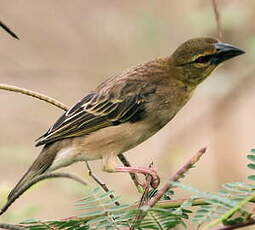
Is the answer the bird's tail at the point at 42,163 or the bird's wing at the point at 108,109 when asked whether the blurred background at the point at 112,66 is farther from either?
the bird's wing at the point at 108,109

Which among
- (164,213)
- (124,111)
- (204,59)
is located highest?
(204,59)

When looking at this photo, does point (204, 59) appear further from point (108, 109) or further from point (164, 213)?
point (164, 213)

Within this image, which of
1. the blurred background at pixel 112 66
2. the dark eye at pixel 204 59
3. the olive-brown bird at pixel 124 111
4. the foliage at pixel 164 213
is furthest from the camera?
the blurred background at pixel 112 66

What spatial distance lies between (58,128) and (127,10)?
1.49 m

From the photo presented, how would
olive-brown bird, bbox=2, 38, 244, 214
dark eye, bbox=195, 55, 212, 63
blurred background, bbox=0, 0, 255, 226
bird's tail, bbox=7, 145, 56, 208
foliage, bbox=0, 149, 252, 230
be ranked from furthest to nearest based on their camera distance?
blurred background, bbox=0, 0, 255, 226, olive-brown bird, bbox=2, 38, 244, 214, dark eye, bbox=195, 55, 212, 63, bird's tail, bbox=7, 145, 56, 208, foliage, bbox=0, 149, 252, 230

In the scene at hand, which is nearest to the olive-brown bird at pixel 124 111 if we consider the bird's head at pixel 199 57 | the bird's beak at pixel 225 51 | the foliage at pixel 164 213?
the bird's head at pixel 199 57

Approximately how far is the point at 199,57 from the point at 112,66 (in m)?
1.40

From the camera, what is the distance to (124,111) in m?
3.46

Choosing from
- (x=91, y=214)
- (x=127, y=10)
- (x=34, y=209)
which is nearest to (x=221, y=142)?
(x=127, y=10)

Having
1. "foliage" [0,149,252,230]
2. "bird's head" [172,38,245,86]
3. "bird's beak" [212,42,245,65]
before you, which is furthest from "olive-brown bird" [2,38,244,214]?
"foliage" [0,149,252,230]

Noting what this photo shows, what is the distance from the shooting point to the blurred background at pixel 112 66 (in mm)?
3795

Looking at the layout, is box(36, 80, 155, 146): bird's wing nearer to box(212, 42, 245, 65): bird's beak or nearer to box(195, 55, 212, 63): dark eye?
box(195, 55, 212, 63): dark eye

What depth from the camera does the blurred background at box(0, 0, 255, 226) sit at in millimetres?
3795

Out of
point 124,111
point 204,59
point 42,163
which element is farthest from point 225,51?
point 42,163
